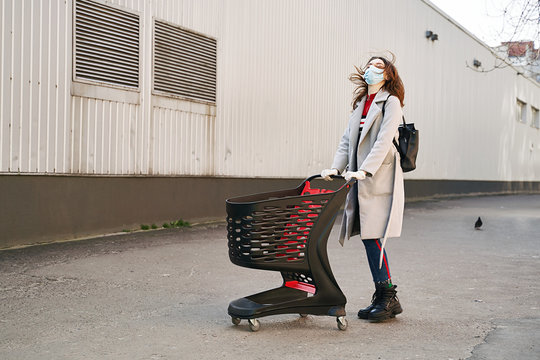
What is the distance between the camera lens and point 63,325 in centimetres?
486

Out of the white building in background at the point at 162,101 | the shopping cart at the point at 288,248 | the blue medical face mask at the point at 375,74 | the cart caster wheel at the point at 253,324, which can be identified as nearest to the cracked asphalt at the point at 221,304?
the cart caster wheel at the point at 253,324

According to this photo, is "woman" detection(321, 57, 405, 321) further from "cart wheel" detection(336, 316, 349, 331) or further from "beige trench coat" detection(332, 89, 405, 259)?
"cart wheel" detection(336, 316, 349, 331)

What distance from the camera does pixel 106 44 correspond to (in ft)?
33.2

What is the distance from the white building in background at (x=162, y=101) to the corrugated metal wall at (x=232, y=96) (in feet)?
0.09

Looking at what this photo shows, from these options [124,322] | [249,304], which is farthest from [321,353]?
[124,322]

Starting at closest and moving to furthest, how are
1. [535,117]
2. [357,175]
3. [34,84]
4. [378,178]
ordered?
[357,175]
[378,178]
[34,84]
[535,117]

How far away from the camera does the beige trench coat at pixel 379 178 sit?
498 centimetres

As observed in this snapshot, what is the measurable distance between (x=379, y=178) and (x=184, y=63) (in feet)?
24.5

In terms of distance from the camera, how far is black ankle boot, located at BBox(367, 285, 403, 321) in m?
5.05

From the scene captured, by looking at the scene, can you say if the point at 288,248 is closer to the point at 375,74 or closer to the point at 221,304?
the point at 221,304

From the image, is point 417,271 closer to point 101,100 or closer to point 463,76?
point 101,100

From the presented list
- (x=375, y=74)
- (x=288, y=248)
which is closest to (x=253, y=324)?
(x=288, y=248)

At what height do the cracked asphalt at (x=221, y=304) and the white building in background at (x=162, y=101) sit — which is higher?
the white building in background at (x=162, y=101)

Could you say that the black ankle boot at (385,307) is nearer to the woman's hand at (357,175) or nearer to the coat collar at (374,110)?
the woman's hand at (357,175)
